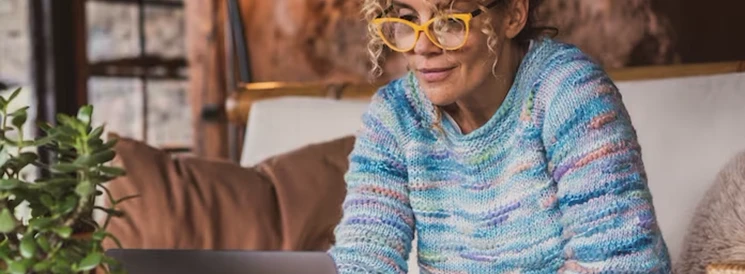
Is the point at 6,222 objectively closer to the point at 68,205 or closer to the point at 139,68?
the point at 68,205

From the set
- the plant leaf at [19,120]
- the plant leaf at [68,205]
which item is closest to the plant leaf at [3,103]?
the plant leaf at [19,120]

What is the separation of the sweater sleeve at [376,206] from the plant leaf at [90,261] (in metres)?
0.74

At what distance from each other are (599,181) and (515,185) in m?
0.20

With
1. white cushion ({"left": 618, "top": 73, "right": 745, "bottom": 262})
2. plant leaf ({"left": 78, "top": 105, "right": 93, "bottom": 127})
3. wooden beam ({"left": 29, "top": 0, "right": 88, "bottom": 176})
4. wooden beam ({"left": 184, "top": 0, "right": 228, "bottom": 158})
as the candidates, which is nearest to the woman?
white cushion ({"left": 618, "top": 73, "right": 745, "bottom": 262})

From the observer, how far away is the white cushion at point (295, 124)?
2.64 m

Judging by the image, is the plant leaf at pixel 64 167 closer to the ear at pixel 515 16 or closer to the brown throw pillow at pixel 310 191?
the ear at pixel 515 16

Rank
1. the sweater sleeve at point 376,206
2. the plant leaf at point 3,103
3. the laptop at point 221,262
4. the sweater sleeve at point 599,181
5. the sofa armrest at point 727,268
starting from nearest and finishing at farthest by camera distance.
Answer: the plant leaf at point 3,103 < the laptop at point 221,262 < the sofa armrest at point 727,268 < the sweater sleeve at point 599,181 < the sweater sleeve at point 376,206

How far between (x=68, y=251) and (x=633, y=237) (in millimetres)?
763

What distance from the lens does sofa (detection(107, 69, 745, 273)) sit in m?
2.03

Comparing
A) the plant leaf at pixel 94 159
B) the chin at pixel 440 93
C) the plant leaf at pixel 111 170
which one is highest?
the chin at pixel 440 93

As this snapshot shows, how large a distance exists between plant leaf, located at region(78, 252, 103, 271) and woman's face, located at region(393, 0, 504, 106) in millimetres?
731

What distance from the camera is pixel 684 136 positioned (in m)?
2.01

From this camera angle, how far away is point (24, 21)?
4320 mm

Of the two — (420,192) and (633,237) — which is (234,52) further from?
(633,237)
